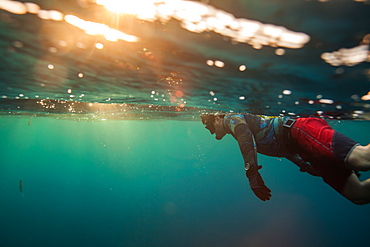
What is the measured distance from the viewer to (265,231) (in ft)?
105

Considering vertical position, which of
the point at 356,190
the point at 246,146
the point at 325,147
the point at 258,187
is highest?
the point at 325,147

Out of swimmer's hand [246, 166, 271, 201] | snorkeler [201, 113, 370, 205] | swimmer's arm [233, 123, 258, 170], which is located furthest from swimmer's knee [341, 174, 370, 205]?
swimmer's arm [233, 123, 258, 170]

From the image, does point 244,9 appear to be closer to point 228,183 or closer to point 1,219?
point 1,219

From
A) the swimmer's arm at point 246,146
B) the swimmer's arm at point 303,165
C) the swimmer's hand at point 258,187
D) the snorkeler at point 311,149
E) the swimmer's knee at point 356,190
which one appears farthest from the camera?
the swimmer's arm at point 303,165

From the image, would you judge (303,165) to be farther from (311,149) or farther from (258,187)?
(258,187)

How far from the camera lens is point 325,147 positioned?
3594mm

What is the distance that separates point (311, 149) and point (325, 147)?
13.5 inches

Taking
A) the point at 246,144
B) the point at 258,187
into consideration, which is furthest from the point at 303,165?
the point at 258,187

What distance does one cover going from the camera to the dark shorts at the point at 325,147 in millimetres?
3401

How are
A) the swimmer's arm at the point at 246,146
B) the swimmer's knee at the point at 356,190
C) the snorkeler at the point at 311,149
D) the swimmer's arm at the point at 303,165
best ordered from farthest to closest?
the swimmer's arm at the point at 303,165 < the swimmer's arm at the point at 246,146 < the swimmer's knee at the point at 356,190 < the snorkeler at the point at 311,149

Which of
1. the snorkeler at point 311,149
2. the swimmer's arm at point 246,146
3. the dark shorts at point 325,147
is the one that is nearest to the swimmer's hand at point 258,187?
the snorkeler at point 311,149

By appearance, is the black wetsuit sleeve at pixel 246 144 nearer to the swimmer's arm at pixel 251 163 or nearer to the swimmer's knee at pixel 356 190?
the swimmer's arm at pixel 251 163

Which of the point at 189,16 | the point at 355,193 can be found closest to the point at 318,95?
the point at 355,193

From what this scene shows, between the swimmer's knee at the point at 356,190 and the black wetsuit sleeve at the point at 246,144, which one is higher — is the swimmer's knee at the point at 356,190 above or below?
below
